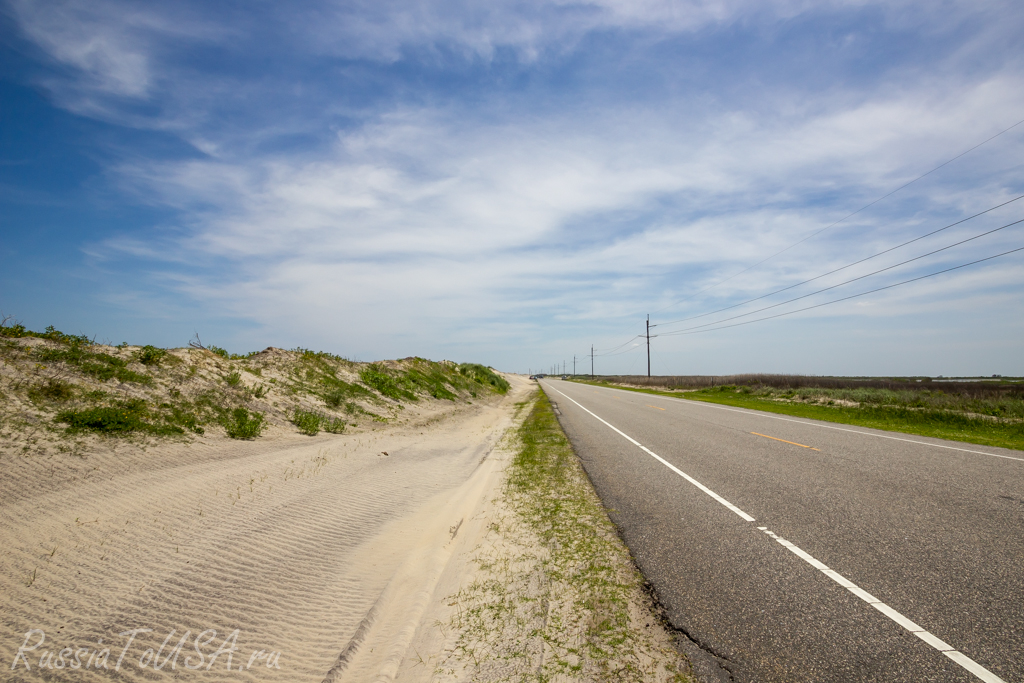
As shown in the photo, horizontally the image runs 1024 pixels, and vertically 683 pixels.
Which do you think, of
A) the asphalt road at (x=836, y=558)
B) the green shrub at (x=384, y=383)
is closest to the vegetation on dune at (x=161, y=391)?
the green shrub at (x=384, y=383)

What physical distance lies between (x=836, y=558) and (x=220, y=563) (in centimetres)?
651

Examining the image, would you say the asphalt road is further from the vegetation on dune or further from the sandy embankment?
the vegetation on dune

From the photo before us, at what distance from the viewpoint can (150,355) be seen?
12758 mm

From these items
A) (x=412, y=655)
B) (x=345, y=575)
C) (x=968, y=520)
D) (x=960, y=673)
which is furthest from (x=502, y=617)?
(x=968, y=520)

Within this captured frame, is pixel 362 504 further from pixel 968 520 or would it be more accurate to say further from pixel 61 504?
pixel 968 520

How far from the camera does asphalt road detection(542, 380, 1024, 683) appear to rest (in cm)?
324

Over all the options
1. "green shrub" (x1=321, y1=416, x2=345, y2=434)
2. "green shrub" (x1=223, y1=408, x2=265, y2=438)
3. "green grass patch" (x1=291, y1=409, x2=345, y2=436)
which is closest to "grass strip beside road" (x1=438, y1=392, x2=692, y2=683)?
"green shrub" (x1=223, y1=408, x2=265, y2=438)

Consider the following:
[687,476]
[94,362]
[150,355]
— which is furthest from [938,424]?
[94,362]

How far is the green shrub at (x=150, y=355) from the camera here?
41.3 feet

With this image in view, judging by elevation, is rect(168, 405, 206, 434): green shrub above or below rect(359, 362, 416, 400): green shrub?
below

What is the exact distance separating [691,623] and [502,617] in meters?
1.51

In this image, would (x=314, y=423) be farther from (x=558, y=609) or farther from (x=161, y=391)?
(x=558, y=609)

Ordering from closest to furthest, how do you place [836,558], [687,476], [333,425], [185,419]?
[836,558] < [687,476] < [185,419] < [333,425]

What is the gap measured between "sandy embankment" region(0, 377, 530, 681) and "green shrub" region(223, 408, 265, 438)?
1932 mm
